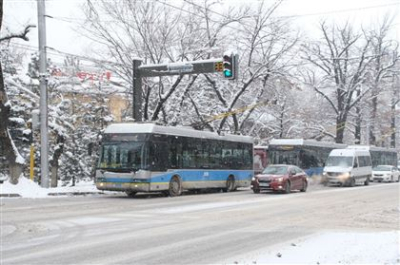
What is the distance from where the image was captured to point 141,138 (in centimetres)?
2388

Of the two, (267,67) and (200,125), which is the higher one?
(267,67)

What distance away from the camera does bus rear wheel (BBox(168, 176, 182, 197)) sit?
25.3 meters

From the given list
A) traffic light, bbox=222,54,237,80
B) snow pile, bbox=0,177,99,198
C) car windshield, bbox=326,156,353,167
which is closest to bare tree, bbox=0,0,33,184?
snow pile, bbox=0,177,99,198

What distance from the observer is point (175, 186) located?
25594 millimetres

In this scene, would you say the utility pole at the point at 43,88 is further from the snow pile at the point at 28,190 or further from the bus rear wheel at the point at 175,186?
the bus rear wheel at the point at 175,186

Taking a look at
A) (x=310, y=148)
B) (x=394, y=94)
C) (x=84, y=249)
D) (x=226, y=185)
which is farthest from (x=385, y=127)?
(x=84, y=249)

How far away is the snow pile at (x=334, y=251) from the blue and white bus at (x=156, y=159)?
1248cm

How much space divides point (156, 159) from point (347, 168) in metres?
17.6

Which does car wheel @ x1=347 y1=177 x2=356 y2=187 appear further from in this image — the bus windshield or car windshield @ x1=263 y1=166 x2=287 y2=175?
the bus windshield

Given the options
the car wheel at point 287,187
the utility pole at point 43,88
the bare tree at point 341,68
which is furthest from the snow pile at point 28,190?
the bare tree at point 341,68

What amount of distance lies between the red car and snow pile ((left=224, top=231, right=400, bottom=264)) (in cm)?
1588

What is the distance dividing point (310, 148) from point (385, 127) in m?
31.4

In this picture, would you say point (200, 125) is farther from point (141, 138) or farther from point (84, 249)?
point (84, 249)

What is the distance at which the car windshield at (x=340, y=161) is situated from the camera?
1502 inches
